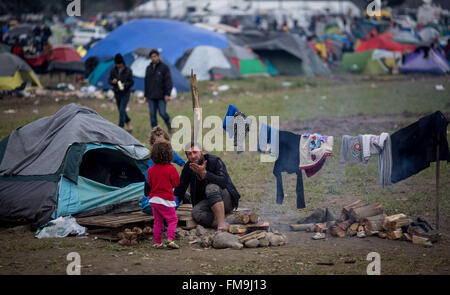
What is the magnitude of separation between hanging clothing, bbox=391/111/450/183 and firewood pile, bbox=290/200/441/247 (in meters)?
0.55

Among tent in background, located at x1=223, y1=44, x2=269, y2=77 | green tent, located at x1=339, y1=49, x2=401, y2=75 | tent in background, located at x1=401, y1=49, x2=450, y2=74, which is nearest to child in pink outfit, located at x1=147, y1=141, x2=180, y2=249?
tent in background, located at x1=223, y1=44, x2=269, y2=77

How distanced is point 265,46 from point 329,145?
19.9m

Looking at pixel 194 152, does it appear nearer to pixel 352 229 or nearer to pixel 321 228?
pixel 321 228

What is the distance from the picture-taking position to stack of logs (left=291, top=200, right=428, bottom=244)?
6.53 m

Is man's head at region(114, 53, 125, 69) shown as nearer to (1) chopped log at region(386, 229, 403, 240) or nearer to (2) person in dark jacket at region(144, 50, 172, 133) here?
(2) person in dark jacket at region(144, 50, 172, 133)

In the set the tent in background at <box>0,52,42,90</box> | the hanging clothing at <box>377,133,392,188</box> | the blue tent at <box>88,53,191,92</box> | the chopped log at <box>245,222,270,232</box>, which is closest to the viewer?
the chopped log at <box>245,222,270,232</box>

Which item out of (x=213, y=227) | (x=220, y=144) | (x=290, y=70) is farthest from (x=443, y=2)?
(x=213, y=227)

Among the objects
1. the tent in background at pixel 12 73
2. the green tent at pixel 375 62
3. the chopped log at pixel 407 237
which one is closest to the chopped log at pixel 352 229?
the chopped log at pixel 407 237

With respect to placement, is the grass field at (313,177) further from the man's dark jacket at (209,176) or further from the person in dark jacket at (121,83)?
the man's dark jacket at (209,176)

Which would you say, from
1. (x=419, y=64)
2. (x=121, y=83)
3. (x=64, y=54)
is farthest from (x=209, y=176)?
(x=419, y=64)

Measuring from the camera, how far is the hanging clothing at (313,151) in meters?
6.98
